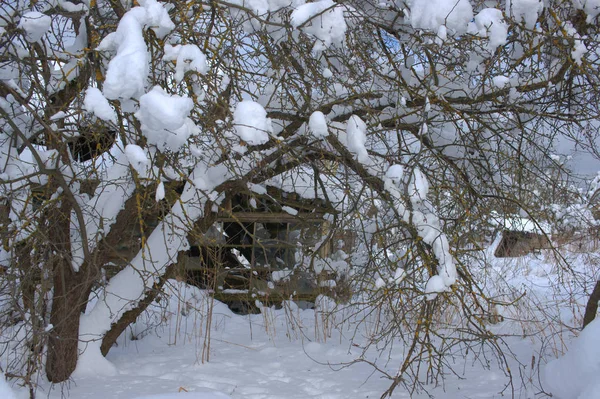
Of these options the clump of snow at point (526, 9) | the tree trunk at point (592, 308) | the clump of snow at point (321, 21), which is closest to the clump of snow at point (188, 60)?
the clump of snow at point (321, 21)

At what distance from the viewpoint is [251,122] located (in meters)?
2.98

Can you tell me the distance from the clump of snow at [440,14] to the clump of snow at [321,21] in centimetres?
52

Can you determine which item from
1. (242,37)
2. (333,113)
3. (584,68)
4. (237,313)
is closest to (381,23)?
(333,113)

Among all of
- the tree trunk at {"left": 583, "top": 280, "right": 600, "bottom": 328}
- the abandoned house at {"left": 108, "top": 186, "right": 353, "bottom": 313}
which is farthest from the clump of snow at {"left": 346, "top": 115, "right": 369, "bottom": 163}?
the abandoned house at {"left": 108, "top": 186, "right": 353, "bottom": 313}

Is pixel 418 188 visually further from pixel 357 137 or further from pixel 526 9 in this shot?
pixel 526 9

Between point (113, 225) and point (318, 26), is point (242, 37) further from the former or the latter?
point (113, 225)

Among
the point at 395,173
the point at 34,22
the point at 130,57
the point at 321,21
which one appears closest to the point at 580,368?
the point at 395,173

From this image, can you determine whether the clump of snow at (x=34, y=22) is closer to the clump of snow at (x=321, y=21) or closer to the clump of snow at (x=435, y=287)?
A: the clump of snow at (x=321, y=21)

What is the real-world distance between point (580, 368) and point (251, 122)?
2207 mm

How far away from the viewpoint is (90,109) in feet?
8.51

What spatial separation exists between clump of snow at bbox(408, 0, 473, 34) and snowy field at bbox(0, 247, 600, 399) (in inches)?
75.9

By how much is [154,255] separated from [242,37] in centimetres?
201

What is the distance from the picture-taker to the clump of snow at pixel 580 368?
2.91m

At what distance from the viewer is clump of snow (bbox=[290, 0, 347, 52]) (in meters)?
3.18
